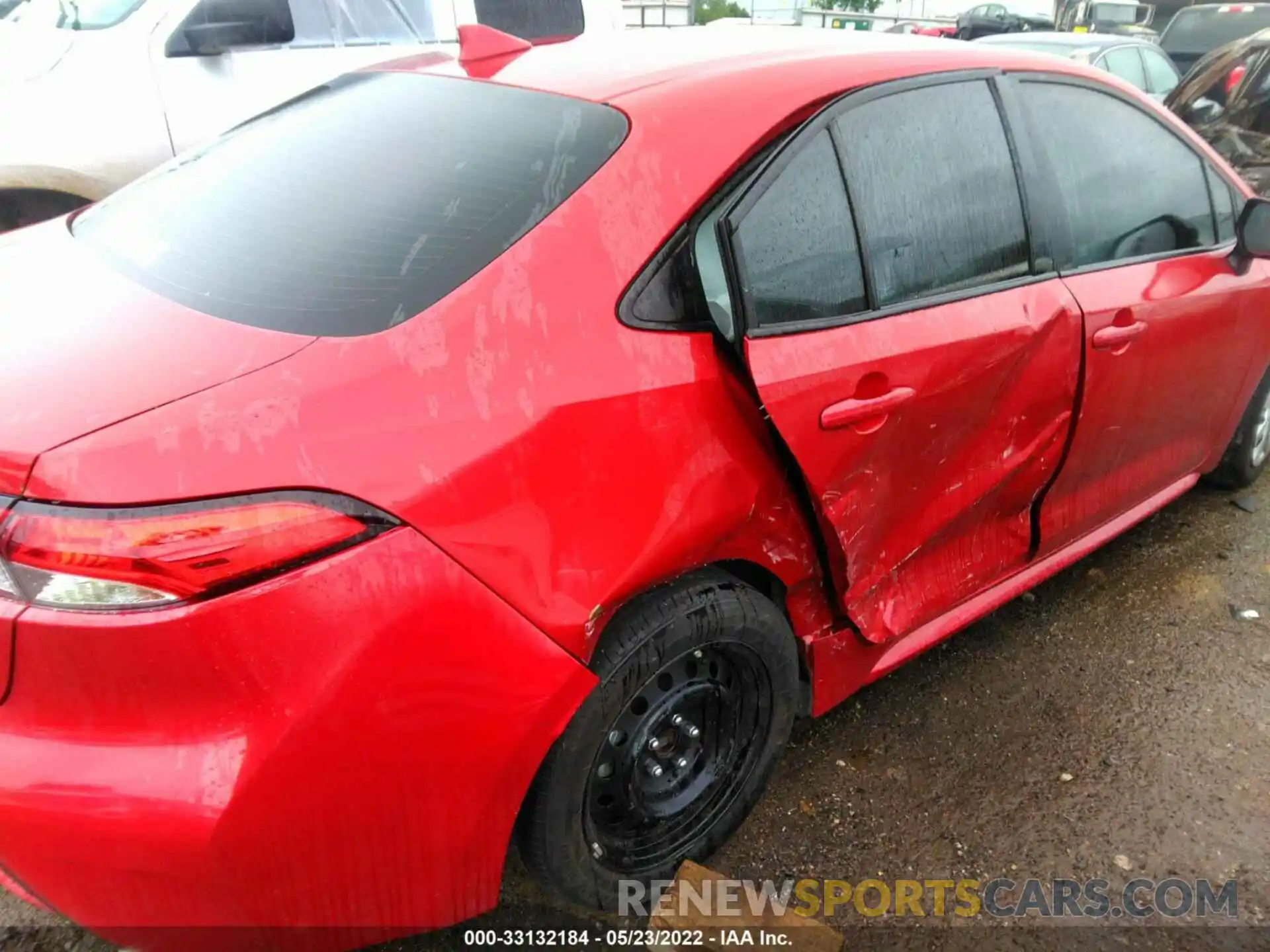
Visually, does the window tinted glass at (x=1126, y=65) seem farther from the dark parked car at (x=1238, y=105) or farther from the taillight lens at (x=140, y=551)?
the taillight lens at (x=140, y=551)

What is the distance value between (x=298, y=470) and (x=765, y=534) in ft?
3.09

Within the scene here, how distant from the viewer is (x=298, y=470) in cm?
128

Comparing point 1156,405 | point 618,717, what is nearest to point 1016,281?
point 1156,405

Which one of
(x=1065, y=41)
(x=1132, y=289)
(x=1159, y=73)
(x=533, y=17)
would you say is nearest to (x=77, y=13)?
(x=533, y=17)

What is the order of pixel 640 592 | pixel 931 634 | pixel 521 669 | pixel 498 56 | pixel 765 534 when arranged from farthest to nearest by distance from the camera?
pixel 931 634 < pixel 498 56 < pixel 765 534 < pixel 640 592 < pixel 521 669

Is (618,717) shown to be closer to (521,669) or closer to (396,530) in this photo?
(521,669)

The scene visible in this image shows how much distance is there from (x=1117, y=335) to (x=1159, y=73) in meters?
8.62

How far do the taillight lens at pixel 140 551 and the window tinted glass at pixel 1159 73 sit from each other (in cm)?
1014

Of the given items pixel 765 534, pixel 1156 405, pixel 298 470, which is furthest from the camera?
pixel 1156 405

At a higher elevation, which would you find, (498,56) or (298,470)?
(498,56)

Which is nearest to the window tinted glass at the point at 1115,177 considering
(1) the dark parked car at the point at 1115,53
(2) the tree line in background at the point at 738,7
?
(1) the dark parked car at the point at 1115,53

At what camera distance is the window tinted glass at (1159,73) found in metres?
9.06

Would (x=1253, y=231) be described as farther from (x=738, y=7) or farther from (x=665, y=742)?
(x=738, y=7)

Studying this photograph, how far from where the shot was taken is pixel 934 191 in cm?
210
